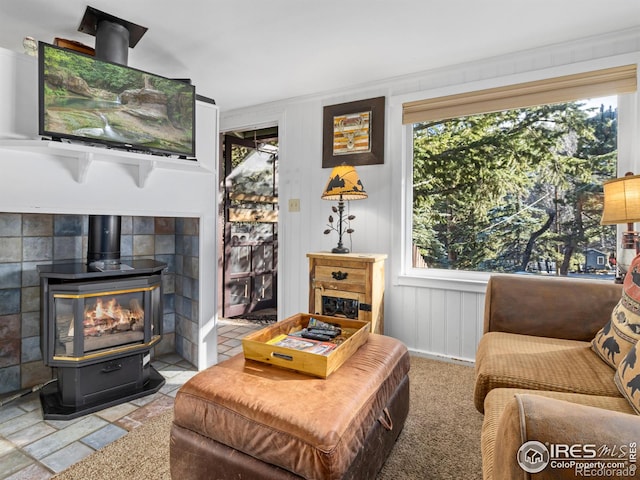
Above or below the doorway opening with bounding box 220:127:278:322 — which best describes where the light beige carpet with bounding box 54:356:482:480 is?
below

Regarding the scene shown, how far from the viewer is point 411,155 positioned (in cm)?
306

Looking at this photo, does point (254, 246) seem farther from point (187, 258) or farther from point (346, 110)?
point (346, 110)

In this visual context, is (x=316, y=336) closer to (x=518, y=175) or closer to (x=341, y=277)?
(x=341, y=277)

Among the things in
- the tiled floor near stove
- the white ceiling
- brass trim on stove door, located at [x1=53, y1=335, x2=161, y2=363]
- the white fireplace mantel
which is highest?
the white ceiling

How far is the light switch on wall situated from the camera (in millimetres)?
3525

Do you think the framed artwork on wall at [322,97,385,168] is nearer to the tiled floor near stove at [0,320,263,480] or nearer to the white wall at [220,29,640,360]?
the white wall at [220,29,640,360]

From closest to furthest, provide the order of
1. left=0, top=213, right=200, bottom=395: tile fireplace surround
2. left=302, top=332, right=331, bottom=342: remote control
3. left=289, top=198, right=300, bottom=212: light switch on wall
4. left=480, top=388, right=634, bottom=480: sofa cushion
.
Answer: left=480, top=388, right=634, bottom=480: sofa cushion → left=302, top=332, right=331, bottom=342: remote control → left=0, top=213, right=200, bottom=395: tile fireplace surround → left=289, top=198, right=300, bottom=212: light switch on wall

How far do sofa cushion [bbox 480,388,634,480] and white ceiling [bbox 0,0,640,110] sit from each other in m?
1.98

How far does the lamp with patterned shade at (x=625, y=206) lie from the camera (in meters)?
1.83

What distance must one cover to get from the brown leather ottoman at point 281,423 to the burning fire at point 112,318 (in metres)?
1.00

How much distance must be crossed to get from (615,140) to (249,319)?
367 centimetres

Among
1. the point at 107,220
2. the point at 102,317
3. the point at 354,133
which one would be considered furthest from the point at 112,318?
the point at 354,133

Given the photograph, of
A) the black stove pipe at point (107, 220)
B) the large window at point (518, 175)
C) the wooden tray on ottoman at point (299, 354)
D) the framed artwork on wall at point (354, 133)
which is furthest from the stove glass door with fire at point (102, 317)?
the large window at point (518, 175)

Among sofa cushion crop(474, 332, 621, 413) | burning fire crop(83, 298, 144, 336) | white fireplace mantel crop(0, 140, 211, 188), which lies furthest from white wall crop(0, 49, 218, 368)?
sofa cushion crop(474, 332, 621, 413)
